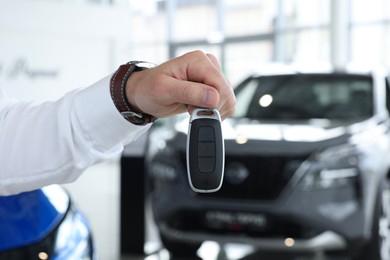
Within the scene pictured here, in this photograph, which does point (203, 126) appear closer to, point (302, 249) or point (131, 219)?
point (302, 249)

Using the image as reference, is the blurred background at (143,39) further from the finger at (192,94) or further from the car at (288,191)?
the finger at (192,94)

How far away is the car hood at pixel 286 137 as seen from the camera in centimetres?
386

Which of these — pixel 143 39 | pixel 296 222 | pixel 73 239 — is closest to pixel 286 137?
pixel 296 222

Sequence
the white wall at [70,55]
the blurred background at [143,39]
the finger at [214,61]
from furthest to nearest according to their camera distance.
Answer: the blurred background at [143,39] → the white wall at [70,55] → the finger at [214,61]

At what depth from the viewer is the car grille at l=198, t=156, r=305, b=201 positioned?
151 inches

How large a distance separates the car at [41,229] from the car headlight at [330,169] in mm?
2359

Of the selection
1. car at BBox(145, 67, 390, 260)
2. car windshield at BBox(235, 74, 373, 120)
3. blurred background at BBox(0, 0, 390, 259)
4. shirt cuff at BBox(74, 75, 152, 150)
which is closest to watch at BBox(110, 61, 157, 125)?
shirt cuff at BBox(74, 75, 152, 150)

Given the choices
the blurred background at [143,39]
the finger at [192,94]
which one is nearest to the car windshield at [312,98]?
the blurred background at [143,39]

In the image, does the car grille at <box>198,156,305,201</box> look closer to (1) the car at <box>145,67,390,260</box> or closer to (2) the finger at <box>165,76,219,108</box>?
(1) the car at <box>145,67,390,260</box>

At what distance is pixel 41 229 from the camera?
137 cm

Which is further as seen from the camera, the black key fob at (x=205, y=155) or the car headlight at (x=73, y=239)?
the car headlight at (x=73, y=239)

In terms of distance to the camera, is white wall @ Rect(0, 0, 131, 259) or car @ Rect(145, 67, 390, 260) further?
white wall @ Rect(0, 0, 131, 259)

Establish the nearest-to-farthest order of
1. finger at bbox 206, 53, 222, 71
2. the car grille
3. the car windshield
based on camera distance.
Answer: finger at bbox 206, 53, 222, 71
the car grille
the car windshield

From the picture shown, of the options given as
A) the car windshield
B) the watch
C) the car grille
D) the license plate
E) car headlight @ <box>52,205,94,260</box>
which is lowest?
the license plate
